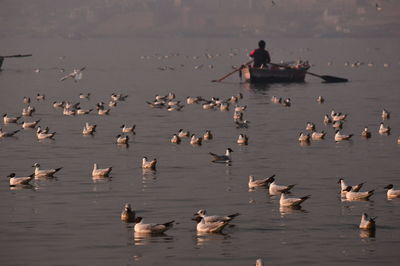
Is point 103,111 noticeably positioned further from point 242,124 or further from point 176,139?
point 176,139

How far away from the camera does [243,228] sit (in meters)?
31.8

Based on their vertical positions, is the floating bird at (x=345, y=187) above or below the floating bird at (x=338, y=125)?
below

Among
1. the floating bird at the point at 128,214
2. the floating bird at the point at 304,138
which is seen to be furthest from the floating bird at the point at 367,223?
the floating bird at the point at 304,138

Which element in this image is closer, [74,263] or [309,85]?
[74,263]

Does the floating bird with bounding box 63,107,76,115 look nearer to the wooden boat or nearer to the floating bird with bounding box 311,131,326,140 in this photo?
the floating bird with bounding box 311,131,326,140

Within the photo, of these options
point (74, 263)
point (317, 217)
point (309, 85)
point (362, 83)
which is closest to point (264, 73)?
point (309, 85)

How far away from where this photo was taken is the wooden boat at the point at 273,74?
91.9 meters

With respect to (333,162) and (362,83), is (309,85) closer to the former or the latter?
(362,83)

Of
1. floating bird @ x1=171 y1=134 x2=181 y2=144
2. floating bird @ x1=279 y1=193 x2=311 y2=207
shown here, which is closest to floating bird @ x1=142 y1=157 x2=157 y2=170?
floating bird @ x1=171 y1=134 x2=181 y2=144

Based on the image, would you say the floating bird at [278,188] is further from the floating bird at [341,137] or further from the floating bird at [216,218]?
the floating bird at [341,137]

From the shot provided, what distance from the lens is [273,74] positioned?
93750 millimetres

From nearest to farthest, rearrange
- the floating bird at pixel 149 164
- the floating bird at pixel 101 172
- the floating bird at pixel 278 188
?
the floating bird at pixel 278 188, the floating bird at pixel 101 172, the floating bird at pixel 149 164

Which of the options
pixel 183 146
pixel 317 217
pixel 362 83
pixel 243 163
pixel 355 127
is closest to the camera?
pixel 317 217

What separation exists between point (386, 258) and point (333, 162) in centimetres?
1796
